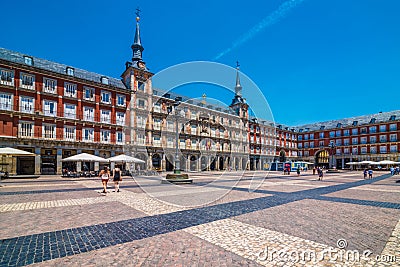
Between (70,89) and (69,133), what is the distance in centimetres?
584

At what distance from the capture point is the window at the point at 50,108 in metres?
25.6

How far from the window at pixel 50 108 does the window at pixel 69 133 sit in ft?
7.18

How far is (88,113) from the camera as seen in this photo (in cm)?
2884

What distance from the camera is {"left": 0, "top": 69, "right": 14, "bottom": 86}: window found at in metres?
23.0

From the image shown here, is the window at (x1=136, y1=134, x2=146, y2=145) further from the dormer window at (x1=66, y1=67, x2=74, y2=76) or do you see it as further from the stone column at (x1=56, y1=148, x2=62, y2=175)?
the dormer window at (x1=66, y1=67, x2=74, y2=76)

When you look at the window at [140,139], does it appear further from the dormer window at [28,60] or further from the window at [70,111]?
the dormer window at [28,60]

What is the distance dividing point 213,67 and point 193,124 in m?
34.5

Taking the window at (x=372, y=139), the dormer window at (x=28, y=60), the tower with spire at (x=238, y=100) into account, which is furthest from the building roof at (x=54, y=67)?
the window at (x=372, y=139)

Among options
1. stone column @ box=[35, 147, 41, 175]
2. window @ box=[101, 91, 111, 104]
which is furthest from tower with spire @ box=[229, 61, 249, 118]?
stone column @ box=[35, 147, 41, 175]

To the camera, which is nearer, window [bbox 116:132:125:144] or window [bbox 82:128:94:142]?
window [bbox 82:128:94:142]

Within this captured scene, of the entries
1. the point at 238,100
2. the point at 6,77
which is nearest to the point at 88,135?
the point at 6,77

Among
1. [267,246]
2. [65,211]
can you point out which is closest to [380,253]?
[267,246]

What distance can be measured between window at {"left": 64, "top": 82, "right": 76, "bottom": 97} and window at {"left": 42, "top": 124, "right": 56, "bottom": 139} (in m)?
4.50

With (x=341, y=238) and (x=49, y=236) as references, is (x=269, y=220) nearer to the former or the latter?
(x=341, y=238)
